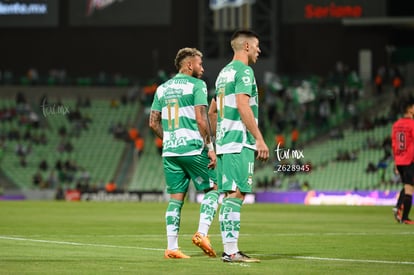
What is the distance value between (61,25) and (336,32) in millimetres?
16520

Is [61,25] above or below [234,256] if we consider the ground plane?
above

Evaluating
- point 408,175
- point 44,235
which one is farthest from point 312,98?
point 44,235

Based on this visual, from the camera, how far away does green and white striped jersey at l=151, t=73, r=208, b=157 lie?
16062 millimetres

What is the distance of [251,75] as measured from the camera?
14945mm

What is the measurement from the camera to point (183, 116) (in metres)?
16.1

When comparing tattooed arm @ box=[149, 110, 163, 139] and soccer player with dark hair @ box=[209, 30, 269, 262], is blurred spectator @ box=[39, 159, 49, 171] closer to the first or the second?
tattooed arm @ box=[149, 110, 163, 139]

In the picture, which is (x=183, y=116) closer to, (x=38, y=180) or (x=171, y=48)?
(x=38, y=180)

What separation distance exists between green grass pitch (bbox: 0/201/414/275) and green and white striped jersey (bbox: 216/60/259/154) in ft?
5.21

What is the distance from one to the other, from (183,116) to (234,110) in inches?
52.1

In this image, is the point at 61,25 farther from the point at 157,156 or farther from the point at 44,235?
the point at 44,235

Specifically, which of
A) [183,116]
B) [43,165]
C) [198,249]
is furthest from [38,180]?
[183,116]

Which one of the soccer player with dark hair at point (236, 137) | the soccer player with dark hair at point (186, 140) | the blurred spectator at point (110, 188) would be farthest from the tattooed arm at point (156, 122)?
the blurred spectator at point (110, 188)

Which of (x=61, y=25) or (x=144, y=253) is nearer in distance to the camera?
(x=144, y=253)

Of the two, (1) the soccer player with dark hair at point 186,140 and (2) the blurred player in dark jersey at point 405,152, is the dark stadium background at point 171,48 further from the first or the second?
(1) the soccer player with dark hair at point 186,140
